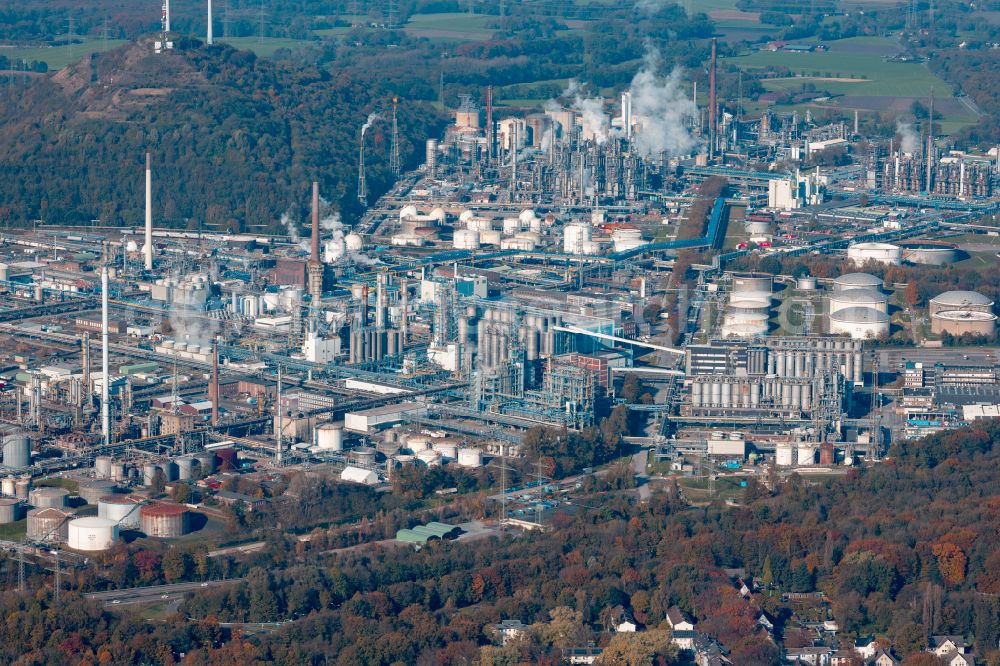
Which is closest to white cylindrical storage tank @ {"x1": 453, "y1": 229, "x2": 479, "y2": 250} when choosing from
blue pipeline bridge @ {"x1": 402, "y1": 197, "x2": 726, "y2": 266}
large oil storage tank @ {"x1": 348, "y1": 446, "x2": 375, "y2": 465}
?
blue pipeline bridge @ {"x1": 402, "y1": 197, "x2": 726, "y2": 266}

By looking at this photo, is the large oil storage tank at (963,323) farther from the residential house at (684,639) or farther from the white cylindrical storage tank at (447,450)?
the residential house at (684,639)

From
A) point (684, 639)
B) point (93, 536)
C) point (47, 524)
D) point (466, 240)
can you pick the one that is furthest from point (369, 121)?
point (684, 639)

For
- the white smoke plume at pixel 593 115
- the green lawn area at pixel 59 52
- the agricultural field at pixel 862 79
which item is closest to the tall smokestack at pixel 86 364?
the white smoke plume at pixel 593 115

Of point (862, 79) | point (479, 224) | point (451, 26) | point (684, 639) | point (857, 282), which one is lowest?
point (684, 639)

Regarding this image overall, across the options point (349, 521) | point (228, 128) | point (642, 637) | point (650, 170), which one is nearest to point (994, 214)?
point (650, 170)

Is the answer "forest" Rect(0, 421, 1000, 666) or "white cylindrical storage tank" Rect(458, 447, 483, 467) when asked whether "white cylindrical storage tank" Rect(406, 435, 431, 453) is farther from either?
"forest" Rect(0, 421, 1000, 666)

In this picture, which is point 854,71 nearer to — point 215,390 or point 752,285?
point 752,285
